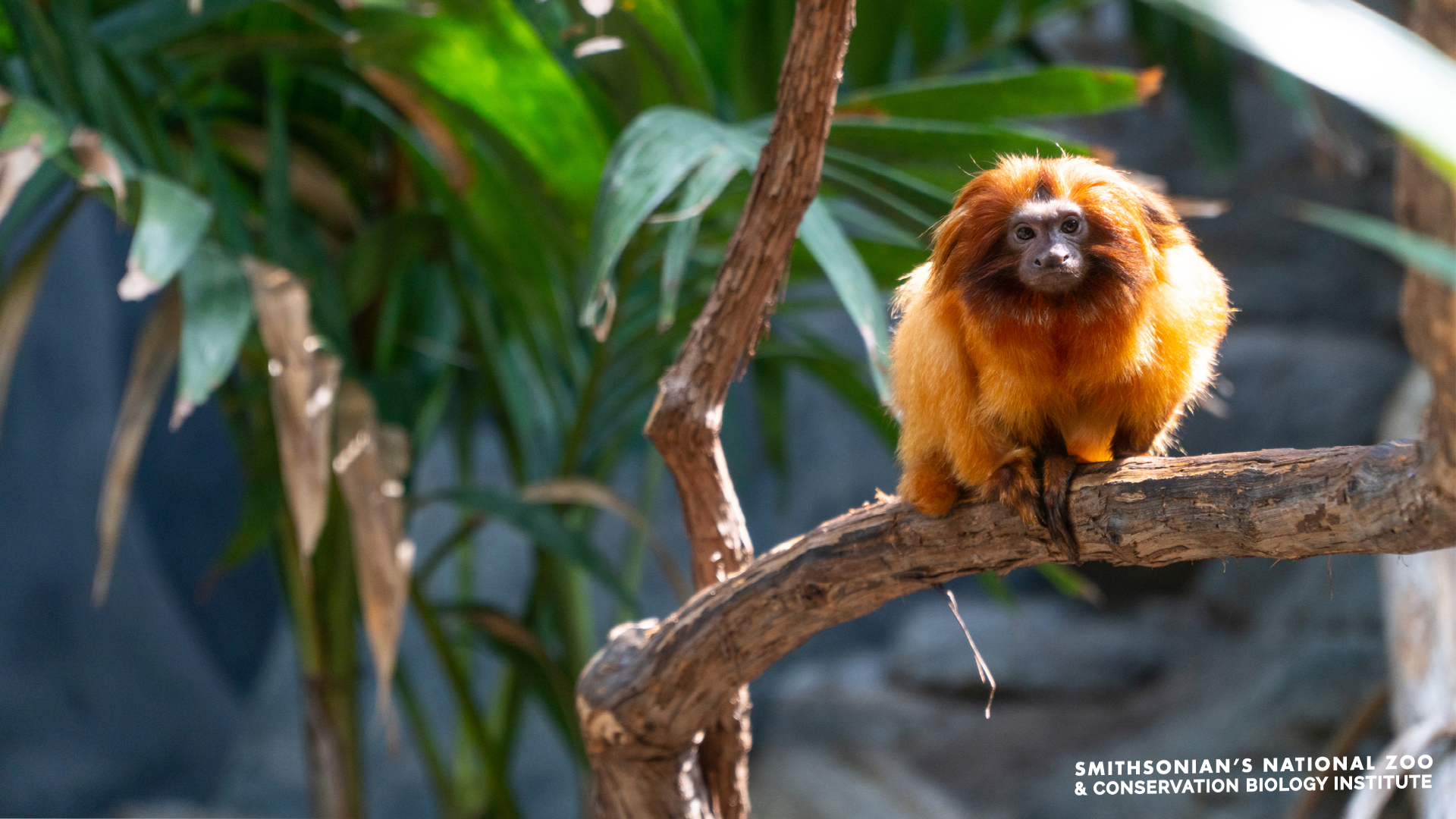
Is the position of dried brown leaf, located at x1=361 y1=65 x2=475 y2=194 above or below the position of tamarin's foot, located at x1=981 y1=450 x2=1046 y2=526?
above

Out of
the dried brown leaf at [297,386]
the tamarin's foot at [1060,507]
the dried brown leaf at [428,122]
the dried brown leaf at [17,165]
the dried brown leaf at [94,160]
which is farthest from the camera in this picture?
the dried brown leaf at [428,122]

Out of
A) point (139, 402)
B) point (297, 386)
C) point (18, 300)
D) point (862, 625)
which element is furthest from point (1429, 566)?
point (862, 625)

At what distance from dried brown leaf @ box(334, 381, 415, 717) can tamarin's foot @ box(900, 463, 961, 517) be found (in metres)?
0.93

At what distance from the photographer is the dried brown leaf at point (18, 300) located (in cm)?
179

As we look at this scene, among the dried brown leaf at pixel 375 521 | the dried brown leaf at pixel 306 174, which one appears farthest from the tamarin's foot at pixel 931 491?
the dried brown leaf at pixel 306 174

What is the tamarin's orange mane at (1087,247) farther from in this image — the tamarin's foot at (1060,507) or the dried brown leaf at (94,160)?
the dried brown leaf at (94,160)

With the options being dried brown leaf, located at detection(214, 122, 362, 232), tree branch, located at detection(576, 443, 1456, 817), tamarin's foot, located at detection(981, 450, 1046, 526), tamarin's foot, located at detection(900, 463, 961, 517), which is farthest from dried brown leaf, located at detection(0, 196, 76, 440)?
tamarin's foot, located at detection(981, 450, 1046, 526)

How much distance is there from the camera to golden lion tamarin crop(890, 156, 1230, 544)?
119 cm

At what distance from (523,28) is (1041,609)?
4703mm

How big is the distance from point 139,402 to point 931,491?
1460 millimetres

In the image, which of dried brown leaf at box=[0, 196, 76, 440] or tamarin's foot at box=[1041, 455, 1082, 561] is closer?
tamarin's foot at box=[1041, 455, 1082, 561]

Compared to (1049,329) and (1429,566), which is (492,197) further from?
(1429,566)

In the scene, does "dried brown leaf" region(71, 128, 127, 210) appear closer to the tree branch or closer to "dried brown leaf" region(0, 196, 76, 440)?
"dried brown leaf" region(0, 196, 76, 440)

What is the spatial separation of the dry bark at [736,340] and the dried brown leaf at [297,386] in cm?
63
